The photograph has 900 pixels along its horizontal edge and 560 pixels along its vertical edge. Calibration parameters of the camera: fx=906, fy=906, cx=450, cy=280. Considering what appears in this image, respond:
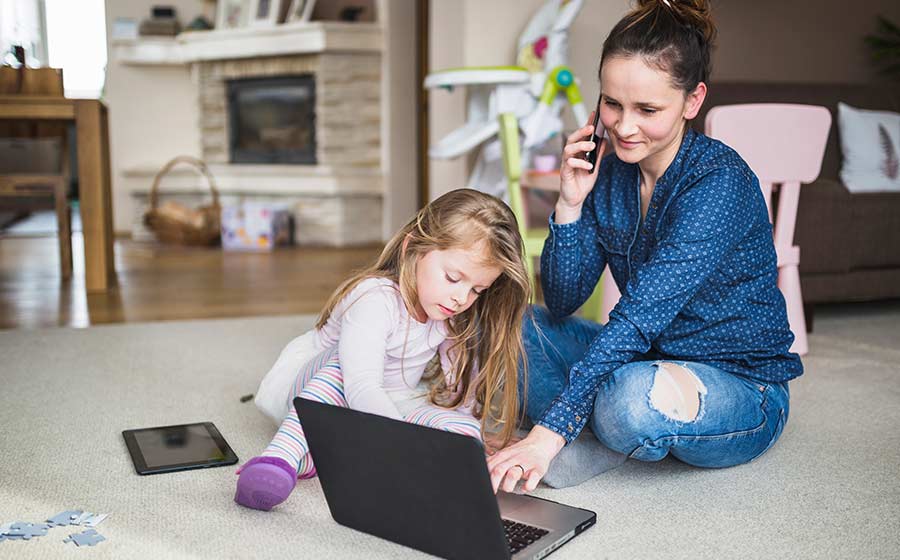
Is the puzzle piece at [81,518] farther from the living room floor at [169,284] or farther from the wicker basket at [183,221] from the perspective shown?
the wicker basket at [183,221]

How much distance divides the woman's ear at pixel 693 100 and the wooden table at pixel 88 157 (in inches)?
99.7

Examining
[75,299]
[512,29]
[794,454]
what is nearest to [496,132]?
[512,29]

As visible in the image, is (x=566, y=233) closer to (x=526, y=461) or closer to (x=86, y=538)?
→ (x=526, y=461)

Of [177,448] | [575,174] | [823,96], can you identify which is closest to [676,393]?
[575,174]

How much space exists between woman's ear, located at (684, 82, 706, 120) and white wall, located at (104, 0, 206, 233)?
4.58 meters

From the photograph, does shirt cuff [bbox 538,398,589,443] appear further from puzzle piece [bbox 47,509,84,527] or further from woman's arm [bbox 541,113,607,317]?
puzzle piece [bbox 47,509,84,527]

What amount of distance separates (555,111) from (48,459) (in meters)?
2.19

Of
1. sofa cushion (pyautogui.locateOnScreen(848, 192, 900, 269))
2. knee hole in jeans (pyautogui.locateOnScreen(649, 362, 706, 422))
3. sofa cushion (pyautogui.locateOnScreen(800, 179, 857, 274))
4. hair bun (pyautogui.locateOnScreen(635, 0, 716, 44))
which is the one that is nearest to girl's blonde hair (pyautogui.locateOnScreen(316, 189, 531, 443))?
knee hole in jeans (pyautogui.locateOnScreen(649, 362, 706, 422))

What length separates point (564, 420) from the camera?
4.29 ft

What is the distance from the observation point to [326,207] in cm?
502

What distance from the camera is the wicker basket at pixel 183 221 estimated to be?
484 centimetres

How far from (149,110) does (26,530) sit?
15.7 ft

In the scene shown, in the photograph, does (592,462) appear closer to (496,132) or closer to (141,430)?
(141,430)

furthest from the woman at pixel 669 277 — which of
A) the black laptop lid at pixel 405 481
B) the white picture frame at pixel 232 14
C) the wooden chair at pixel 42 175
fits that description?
the white picture frame at pixel 232 14
